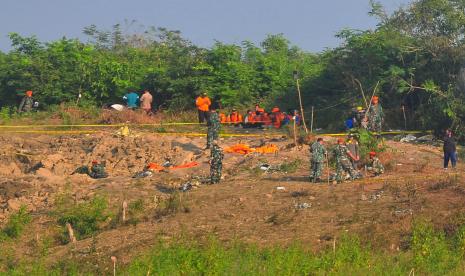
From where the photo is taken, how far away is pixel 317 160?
23328 millimetres

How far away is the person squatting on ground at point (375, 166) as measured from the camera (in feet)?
79.4

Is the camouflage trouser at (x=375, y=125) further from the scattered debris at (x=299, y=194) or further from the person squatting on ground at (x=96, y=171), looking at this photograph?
the person squatting on ground at (x=96, y=171)

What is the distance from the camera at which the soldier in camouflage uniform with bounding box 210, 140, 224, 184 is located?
24.0 meters

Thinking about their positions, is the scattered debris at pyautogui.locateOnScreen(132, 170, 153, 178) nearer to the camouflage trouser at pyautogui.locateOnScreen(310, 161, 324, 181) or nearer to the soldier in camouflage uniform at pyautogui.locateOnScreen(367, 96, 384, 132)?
the camouflage trouser at pyautogui.locateOnScreen(310, 161, 324, 181)

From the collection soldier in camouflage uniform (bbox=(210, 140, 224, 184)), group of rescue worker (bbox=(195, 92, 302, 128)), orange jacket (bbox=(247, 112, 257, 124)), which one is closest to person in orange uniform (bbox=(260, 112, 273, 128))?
group of rescue worker (bbox=(195, 92, 302, 128))

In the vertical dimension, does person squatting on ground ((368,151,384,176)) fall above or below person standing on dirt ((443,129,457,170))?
below

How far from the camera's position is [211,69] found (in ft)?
118

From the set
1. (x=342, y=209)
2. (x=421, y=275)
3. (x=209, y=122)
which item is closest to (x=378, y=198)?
(x=342, y=209)

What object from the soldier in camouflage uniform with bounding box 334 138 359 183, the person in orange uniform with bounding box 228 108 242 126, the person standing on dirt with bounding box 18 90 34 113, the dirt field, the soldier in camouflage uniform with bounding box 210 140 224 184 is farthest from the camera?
the person standing on dirt with bounding box 18 90 34 113

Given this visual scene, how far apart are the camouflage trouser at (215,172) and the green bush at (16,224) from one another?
459cm

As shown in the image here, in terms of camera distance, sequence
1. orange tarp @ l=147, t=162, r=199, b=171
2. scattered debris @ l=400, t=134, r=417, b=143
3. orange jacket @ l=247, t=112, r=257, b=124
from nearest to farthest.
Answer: orange tarp @ l=147, t=162, r=199, b=171 < scattered debris @ l=400, t=134, r=417, b=143 < orange jacket @ l=247, t=112, r=257, b=124

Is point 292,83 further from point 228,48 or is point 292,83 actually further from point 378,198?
point 378,198

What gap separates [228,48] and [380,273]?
2025 centimetres

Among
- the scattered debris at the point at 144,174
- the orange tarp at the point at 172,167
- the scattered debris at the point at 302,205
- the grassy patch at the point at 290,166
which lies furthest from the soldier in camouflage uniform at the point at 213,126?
the scattered debris at the point at 302,205
